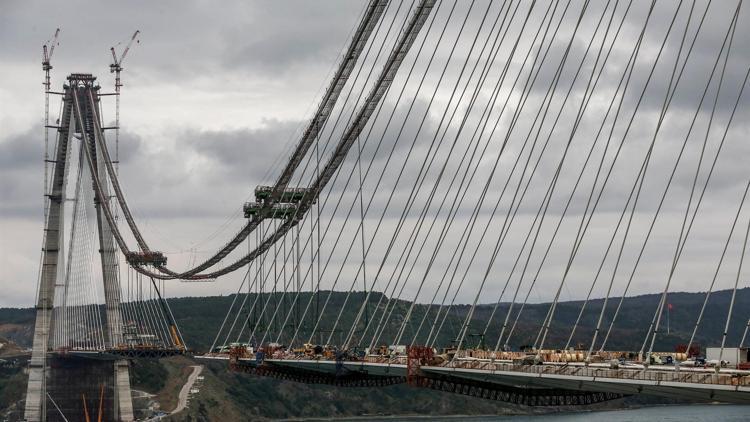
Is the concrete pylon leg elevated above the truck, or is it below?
below

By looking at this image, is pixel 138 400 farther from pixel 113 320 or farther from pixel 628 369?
pixel 628 369

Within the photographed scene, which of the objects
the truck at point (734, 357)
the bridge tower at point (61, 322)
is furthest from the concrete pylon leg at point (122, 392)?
the truck at point (734, 357)

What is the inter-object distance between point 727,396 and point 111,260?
9996 centimetres

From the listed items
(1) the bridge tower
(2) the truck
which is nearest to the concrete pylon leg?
(1) the bridge tower

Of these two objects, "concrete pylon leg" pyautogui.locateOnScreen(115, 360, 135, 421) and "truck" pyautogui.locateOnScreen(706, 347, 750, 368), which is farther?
"concrete pylon leg" pyautogui.locateOnScreen(115, 360, 135, 421)

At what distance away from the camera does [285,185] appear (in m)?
112

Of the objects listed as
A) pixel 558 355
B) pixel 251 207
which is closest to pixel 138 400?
pixel 251 207

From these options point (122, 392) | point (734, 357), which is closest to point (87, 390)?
point (122, 392)

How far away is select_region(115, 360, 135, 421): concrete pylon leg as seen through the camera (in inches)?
5930

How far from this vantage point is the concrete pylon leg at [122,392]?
494 feet

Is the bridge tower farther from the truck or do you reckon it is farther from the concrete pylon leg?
the truck

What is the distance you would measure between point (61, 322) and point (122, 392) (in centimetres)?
1290

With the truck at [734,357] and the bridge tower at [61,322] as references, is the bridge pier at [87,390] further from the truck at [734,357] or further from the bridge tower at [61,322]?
the truck at [734,357]

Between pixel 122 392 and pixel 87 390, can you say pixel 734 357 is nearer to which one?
pixel 122 392
